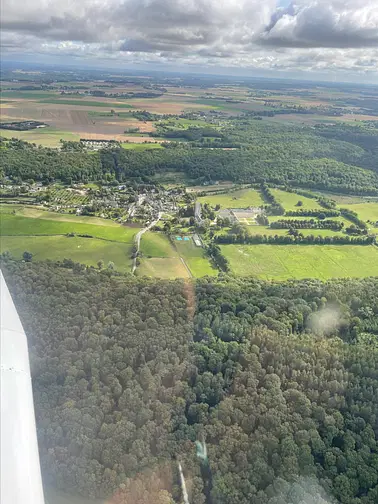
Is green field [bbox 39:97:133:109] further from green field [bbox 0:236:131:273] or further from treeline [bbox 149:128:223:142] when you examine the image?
green field [bbox 0:236:131:273]

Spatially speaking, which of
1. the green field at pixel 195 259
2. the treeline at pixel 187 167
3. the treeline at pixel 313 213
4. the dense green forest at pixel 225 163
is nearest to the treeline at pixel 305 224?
the treeline at pixel 313 213

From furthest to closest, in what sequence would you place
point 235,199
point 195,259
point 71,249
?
point 235,199
point 71,249
point 195,259

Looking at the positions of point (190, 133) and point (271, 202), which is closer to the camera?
point (271, 202)

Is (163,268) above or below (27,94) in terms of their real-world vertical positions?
below

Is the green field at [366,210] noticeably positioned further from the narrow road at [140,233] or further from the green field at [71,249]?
the green field at [71,249]

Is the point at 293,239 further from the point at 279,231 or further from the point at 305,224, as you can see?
the point at 305,224

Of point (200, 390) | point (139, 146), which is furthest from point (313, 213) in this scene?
point (139, 146)
